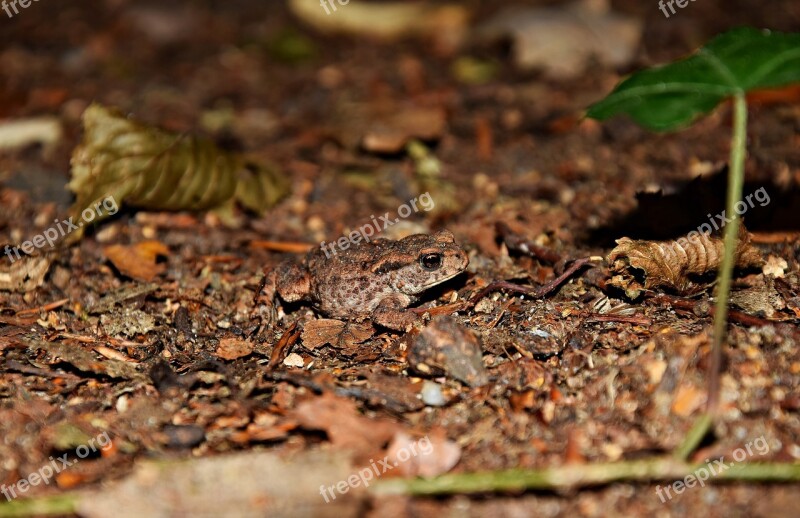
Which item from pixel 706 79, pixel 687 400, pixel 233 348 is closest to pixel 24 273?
pixel 233 348

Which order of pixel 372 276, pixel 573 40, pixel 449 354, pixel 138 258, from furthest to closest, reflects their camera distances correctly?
pixel 573 40 < pixel 138 258 < pixel 372 276 < pixel 449 354

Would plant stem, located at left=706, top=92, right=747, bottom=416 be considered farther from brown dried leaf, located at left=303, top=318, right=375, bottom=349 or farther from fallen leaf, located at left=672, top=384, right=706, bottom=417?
brown dried leaf, located at left=303, top=318, right=375, bottom=349

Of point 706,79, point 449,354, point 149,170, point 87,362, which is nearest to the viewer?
point 706,79

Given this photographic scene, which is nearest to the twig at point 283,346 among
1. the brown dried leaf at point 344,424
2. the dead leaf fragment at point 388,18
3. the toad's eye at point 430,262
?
the brown dried leaf at point 344,424

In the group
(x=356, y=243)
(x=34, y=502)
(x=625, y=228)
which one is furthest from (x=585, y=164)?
(x=34, y=502)

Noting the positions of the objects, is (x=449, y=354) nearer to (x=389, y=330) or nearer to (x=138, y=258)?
(x=389, y=330)

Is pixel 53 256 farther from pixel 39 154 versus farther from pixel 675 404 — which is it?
pixel 675 404

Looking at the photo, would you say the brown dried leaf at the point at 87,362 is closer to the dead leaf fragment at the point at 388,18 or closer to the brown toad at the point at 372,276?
the brown toad at the point at 372,276

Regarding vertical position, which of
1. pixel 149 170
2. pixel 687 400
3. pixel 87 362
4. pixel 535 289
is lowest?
pixel 687 400
